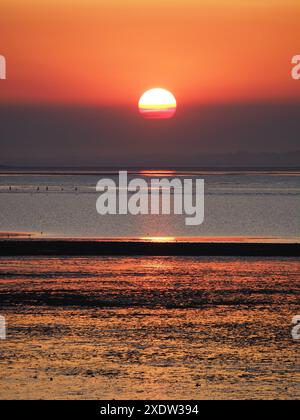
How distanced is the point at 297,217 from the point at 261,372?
80610 millimetres

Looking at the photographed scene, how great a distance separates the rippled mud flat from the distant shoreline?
20.1 feet

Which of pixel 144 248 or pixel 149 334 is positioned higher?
pixel 144 248

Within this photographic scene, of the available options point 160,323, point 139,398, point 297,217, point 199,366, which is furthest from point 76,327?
point 297,217

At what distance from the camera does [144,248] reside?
124 ft

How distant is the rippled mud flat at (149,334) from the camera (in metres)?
14.6

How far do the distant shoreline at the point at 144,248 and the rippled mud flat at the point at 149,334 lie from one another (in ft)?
20.1

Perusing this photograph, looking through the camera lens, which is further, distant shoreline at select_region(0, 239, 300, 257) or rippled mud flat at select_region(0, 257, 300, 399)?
distant shoreline at select_region(0, 239, 300, 257)

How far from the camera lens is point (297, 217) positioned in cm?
9512

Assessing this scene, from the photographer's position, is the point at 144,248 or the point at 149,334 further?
the point at 144,248

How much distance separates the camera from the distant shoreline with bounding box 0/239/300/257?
3656 cm

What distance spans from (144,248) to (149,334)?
63.1ft

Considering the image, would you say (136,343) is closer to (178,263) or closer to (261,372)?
(261,372)

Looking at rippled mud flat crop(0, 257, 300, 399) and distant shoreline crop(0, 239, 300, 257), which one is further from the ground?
distant shoreline crop(0, 239, 300, 257)

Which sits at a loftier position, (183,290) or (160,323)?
(183,290)
